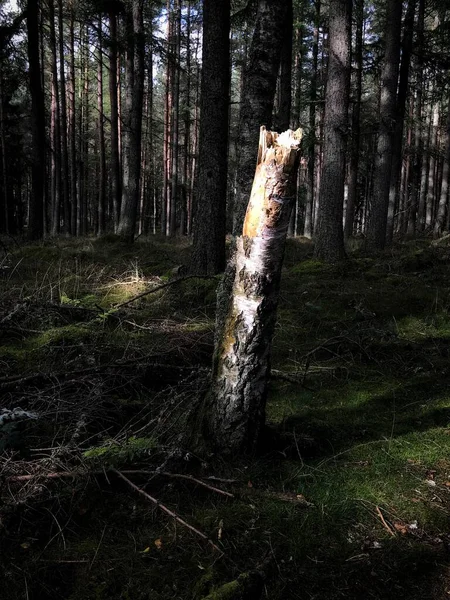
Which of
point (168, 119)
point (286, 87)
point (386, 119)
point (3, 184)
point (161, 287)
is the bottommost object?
point (161, 287)

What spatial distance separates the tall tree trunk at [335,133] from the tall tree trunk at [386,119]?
294cm

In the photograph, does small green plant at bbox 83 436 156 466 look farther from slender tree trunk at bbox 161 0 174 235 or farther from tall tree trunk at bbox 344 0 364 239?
slender tree trunk at bbox 161 0 174 235

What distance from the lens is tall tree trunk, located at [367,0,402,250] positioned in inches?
460

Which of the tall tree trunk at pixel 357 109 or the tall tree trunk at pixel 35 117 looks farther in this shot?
the tall tree trunk at pixel 357 109

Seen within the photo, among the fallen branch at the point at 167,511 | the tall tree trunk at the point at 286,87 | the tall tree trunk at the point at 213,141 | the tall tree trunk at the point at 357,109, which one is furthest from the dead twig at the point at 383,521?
the tall tree trunk at the point at 357,109

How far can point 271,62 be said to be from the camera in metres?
3.87

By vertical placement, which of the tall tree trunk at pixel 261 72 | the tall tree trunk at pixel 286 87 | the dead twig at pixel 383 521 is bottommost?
the dead twig at pixel 383 521

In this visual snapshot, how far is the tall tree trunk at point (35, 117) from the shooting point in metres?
13.2

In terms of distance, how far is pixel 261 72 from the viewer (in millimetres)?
3861

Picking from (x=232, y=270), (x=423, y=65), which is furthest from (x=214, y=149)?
(x=423, y=65)

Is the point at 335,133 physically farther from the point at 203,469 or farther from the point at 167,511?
the point at 167,511

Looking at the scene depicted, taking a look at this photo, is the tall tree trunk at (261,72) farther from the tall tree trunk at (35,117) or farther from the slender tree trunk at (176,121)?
the slender tree trunk at (176,121)

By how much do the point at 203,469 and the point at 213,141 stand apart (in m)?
6.09

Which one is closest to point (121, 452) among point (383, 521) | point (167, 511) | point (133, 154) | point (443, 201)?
point (167, 511)
